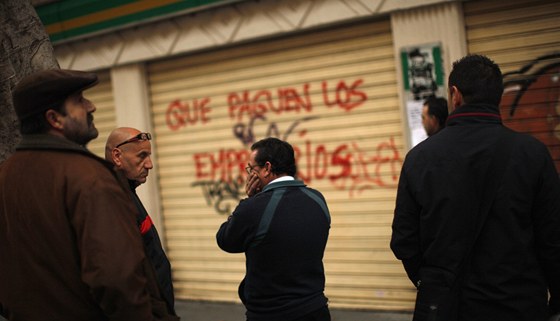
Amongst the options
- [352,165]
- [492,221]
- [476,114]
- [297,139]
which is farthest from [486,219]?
[297,139]

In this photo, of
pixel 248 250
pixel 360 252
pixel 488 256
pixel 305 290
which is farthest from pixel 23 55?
pixel 360 252

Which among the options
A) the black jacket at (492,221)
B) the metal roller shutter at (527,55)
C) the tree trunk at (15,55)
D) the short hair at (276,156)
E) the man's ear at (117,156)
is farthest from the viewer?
the metal roller shutter at (527,55)

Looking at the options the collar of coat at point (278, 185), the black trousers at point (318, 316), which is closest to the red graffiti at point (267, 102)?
the collar of coat at point (278, 185)

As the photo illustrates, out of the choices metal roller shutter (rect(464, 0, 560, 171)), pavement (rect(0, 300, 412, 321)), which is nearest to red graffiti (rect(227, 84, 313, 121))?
metal roller shutter (rect(464, 0, 560, 171))

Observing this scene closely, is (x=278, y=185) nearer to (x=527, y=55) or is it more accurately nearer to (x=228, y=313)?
(x=527, y=55)

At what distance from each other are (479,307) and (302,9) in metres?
4.45

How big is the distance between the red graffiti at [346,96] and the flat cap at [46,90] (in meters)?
4.36

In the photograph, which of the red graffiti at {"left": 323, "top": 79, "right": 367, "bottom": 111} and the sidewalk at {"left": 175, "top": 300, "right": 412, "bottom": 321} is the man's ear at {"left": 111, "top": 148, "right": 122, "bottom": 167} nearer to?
the red graffiti at {"left": 323, "top": 79, "right": 367, "bottom": 111}

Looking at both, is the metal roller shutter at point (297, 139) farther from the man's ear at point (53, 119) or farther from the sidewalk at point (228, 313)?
the man's ear at point (53, 119)

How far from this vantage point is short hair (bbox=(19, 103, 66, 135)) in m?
2.36

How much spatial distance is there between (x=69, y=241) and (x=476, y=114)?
5.92ft

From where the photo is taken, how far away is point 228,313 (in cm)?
706

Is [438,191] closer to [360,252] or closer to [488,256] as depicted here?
[488,256]

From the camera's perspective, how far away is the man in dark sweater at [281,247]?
322 centimetres
